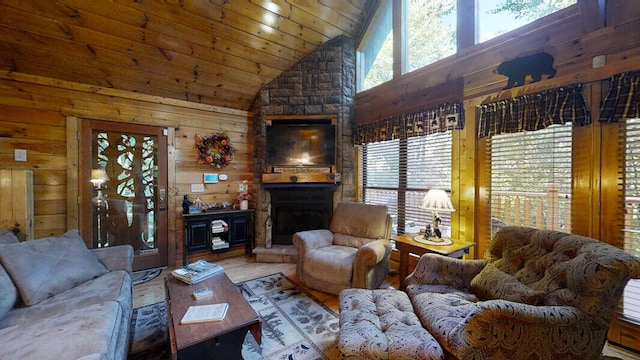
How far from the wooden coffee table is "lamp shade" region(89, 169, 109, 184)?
91.2 inches

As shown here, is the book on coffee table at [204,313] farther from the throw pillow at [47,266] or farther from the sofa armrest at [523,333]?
the sofa armrest at [523,333]

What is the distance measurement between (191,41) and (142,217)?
2.37m

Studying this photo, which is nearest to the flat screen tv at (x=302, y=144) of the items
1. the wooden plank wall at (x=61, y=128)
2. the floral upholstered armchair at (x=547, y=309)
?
the wooden plank wall at (x=61, y=128)

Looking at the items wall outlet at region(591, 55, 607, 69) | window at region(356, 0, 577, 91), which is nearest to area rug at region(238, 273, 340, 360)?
wall outlet at region(591, 55, 607, 69)

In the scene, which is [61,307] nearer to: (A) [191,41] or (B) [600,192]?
(A) [191,41]

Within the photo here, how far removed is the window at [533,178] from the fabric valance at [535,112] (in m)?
0.11

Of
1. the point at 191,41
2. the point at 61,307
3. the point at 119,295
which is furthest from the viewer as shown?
the point at 191,41

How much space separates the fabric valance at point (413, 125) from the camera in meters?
2.76

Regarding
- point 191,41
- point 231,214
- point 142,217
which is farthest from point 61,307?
point 191,41

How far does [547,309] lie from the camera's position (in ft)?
4.08

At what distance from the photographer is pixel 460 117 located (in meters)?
2.72

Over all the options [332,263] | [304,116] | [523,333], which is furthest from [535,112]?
[304,116]

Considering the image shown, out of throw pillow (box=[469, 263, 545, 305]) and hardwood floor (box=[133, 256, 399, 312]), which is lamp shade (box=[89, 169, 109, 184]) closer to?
hardwood floor (box=[133, 256, 399, 312])

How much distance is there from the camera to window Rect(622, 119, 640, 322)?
5.90 ft
